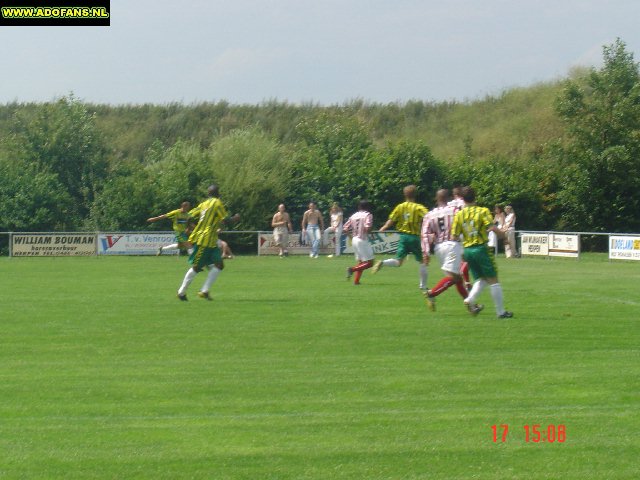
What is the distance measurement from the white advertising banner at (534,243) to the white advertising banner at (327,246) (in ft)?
14.4

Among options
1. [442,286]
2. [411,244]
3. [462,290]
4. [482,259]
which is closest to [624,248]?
[411,244]

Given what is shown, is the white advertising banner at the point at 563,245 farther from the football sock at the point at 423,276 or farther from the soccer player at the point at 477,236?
the soccer player at the point at 477,236

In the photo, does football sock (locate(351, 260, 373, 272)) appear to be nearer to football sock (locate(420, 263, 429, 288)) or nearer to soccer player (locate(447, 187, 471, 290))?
football sock (locate(420, 263, 429, 288))

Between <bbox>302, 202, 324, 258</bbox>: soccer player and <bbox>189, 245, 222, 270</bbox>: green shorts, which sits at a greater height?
<bbox>302, 202, 324, 258</bbox>: soccer player

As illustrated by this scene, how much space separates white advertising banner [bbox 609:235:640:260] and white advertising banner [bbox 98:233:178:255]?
14.6 meters

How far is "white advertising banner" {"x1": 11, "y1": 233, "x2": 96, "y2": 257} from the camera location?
37.5 metres

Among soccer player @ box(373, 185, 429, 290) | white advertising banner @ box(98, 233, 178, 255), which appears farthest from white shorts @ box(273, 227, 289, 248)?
soccer player @ box(373, 185, 429, 290)

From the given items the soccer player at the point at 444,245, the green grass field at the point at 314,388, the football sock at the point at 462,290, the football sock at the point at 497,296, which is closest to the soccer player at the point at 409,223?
the soccer player at the point at 444,245

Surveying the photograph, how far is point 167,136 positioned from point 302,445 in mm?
64265

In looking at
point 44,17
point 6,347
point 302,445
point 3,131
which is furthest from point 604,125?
point 3,131

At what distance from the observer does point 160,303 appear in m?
17.8

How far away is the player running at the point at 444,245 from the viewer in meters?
16.2

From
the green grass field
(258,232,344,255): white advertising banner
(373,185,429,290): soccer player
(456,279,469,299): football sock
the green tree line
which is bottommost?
the green grass field

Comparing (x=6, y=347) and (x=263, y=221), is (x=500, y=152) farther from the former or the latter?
(x=6, y=347)
